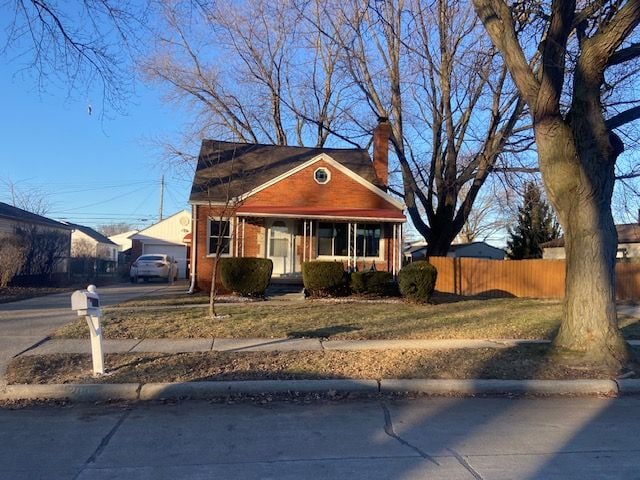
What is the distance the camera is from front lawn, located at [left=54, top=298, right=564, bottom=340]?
10297 millimetres

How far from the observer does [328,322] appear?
38.1 ft

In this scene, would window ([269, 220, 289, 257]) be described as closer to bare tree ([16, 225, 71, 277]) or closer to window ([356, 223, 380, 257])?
window ([356, 223, 380, 257])

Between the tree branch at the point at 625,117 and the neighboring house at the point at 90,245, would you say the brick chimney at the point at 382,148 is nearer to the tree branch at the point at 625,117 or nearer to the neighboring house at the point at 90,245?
the tree branch at the point at 625,117

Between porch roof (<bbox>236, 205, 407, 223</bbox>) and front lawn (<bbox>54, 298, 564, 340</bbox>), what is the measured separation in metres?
4.34

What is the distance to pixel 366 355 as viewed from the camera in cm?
850

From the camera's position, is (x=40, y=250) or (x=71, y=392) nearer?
(x=71, y=392)

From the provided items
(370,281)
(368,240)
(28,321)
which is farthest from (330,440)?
(368,240)

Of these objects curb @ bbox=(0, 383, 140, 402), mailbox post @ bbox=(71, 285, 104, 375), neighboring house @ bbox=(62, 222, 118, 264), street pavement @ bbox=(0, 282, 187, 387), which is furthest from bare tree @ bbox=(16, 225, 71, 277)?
curb @ bbox=(0, 383, 140, 402)

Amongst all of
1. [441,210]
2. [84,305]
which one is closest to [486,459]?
[84,305]

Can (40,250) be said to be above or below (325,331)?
above

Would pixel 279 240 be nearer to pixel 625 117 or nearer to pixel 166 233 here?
pixel 625 117

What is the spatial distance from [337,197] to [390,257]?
286cm

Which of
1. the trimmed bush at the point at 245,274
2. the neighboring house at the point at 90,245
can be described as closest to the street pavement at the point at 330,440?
the trimmed bush at the point at 245,274

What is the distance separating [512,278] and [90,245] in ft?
98.9
